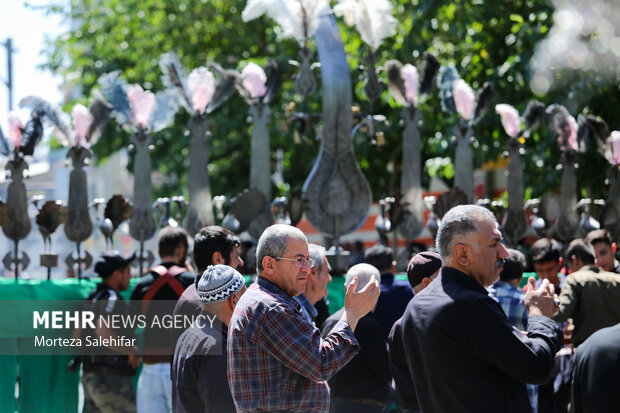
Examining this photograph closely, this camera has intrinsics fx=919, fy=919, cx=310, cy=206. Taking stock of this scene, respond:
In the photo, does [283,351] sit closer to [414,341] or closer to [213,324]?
[414,341]

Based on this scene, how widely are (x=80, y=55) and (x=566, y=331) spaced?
15.5 m

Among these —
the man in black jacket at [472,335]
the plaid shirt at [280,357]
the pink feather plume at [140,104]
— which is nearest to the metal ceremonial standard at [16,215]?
the pink feather plume at [140,104]

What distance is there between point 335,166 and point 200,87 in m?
1.45

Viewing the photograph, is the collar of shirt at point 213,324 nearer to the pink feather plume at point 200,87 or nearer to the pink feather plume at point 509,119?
the pink feather plume at point 200,87

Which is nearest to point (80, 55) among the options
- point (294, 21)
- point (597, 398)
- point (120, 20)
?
point (120, 20)

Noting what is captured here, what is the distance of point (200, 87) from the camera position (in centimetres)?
852

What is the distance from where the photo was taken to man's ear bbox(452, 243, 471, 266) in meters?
3.39

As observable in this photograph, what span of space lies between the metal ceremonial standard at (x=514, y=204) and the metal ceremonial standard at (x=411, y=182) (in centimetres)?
84

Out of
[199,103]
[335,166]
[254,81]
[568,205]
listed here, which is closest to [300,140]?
[335,166]

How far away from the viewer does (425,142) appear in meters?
15.0

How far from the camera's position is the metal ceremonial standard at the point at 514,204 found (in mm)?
8883

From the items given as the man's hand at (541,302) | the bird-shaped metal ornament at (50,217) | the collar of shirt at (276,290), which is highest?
the bird-shaped metal ornament at (50,217)

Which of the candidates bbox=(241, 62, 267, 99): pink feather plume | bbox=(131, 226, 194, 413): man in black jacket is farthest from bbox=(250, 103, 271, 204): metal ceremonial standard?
bbox=(131, 226, 194, 413): man in black jacket

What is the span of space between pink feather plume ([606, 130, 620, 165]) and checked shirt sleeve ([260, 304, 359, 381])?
250 inches
